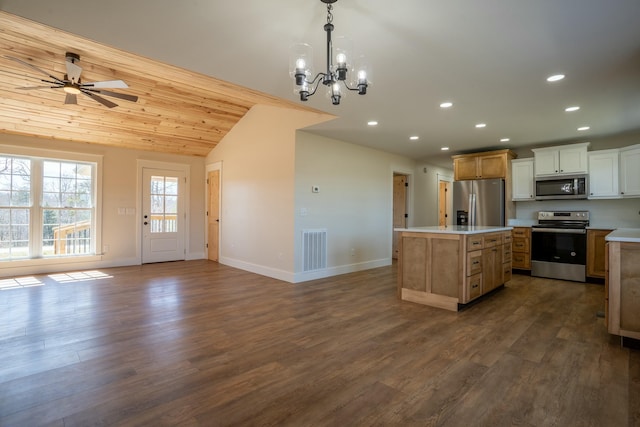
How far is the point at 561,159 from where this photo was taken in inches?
212

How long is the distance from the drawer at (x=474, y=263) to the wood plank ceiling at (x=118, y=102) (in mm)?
2976

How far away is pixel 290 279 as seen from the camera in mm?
4918

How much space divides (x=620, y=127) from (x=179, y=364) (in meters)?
6.58

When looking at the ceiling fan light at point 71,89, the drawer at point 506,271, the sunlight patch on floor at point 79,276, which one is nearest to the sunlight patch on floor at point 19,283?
the sunlight patch on floor at point 79,276

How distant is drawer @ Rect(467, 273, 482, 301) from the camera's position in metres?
3.52

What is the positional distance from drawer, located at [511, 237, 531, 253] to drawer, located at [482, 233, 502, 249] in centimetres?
164

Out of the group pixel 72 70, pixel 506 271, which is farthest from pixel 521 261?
pixel 72 70

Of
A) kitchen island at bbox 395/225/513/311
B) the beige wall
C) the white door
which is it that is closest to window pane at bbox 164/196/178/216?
the white door

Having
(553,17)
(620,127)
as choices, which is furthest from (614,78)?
(620,127)

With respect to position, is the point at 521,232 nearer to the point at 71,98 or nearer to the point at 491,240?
the point at 491,240

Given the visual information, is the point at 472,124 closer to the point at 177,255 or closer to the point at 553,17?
the point at 553,17

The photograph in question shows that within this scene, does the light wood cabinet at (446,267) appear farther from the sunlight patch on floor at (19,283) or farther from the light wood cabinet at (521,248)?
the sunlight patch on floor at (19,283)

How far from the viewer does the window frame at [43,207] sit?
5.37m

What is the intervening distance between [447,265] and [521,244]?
3043mm
